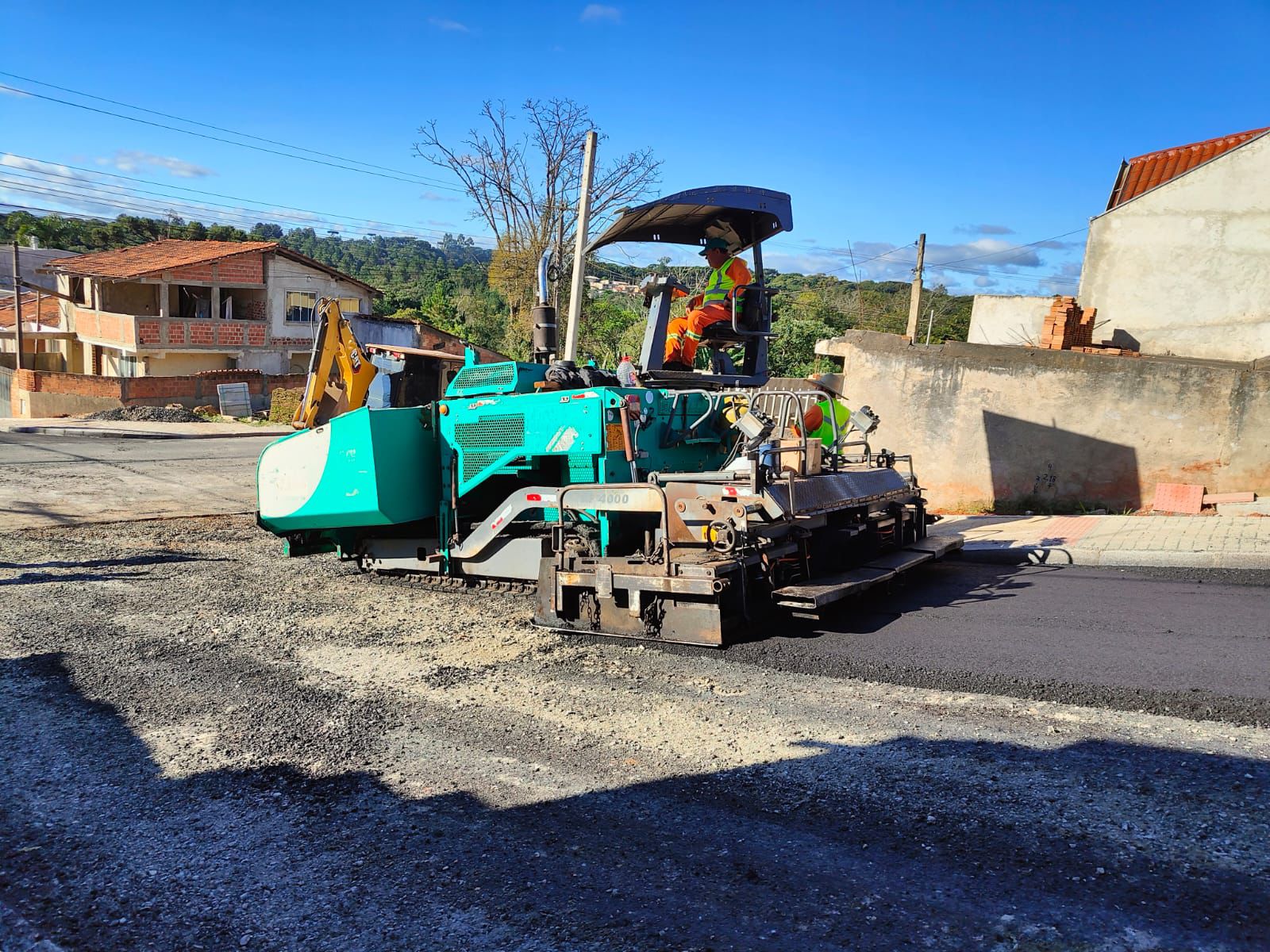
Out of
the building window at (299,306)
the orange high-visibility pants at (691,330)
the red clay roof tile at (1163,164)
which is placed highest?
the red clay roof tile at (1163,164)

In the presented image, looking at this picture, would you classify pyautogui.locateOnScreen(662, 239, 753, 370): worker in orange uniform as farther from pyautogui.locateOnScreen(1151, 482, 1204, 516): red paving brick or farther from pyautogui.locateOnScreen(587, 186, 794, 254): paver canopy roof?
pyautogui.locateOnScreen(1151, 482, 1204, 516): red paving brick

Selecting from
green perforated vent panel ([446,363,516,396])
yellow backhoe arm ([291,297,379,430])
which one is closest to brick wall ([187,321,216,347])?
yellow backhoe arm ([291,297,379,430])

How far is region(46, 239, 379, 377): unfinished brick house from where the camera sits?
96.4 feet

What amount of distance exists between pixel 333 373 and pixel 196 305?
90.0ft

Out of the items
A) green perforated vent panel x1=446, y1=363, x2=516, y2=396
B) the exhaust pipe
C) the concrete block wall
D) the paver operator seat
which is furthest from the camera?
the concrete block wall

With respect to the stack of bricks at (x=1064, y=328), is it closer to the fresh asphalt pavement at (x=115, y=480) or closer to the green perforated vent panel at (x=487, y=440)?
the green perforated vent panel at (x=487, y=440)

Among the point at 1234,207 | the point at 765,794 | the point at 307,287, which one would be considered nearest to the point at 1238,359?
the point at 1234,207

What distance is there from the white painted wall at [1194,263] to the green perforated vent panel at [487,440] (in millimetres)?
9990

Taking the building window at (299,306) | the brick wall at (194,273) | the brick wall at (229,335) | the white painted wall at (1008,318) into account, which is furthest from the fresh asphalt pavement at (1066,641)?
the building window at (299,306)

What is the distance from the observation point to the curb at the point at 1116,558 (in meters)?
7.74

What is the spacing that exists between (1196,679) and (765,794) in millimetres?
2734

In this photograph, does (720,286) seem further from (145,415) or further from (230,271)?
(230,271)

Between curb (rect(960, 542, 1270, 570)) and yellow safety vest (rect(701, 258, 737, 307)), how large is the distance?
3.36 metres

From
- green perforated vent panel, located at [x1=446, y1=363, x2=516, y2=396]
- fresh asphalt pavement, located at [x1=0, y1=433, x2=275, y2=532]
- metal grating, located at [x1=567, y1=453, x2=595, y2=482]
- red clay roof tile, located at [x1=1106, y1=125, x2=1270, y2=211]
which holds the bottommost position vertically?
fresh asphalt pavement, located at [x1=0, y1=433, x2=275, y2=532]
